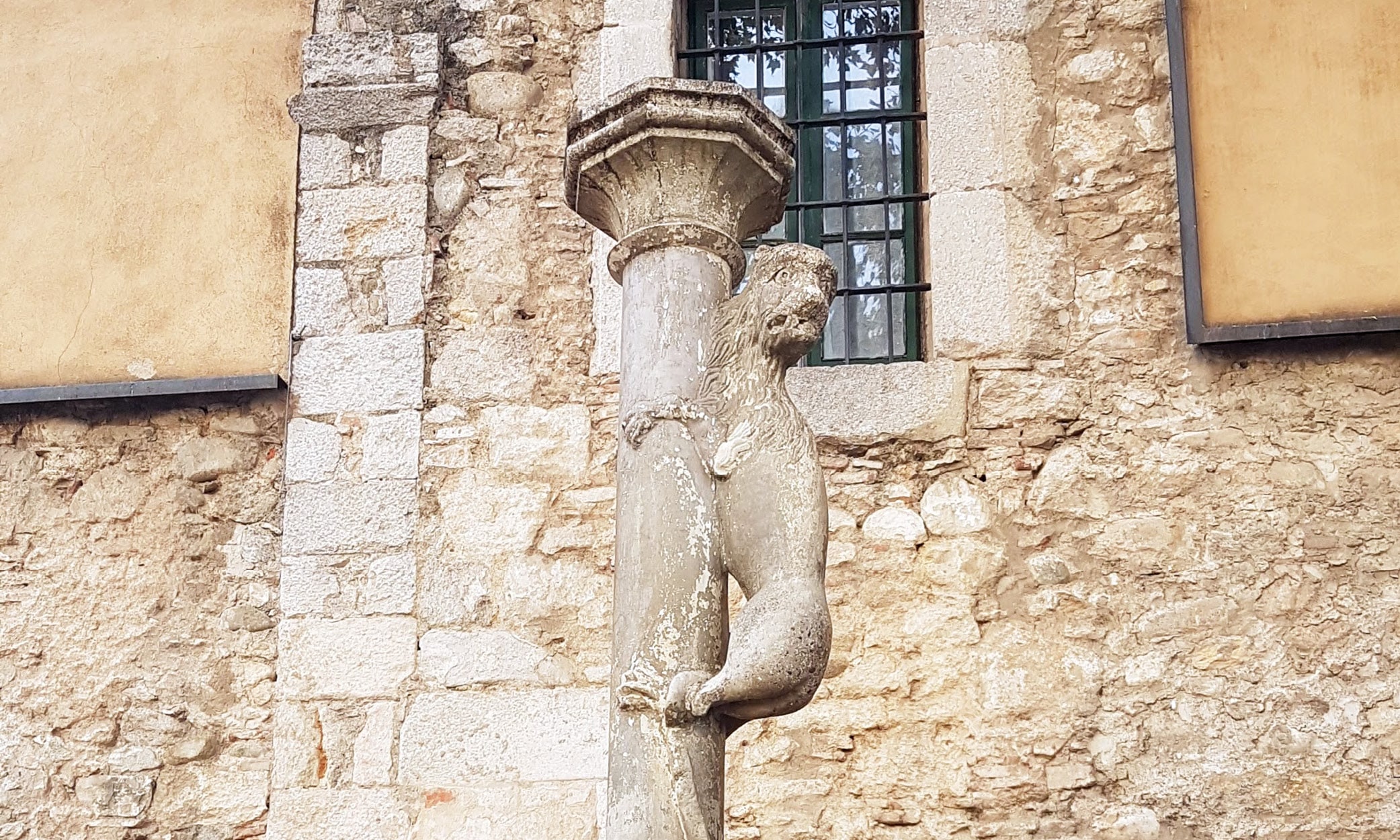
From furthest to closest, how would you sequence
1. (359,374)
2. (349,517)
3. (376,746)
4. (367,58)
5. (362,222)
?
(367,58) < (362,222) < (359,374) < (349,517) < (376,746)

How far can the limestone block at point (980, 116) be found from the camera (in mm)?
5000

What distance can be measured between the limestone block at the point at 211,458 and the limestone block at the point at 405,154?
98 centimetres

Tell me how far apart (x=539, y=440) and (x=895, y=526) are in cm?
111

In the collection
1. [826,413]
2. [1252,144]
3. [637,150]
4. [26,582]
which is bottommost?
[26,582]

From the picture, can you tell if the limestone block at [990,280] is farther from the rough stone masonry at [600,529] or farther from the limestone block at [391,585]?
the limestone block at [391,585]

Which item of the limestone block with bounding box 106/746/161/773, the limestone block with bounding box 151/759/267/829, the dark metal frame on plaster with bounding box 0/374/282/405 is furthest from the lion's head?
the limestone block with bounding box 106/746/161/773

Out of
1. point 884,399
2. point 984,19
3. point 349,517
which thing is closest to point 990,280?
point 884,399

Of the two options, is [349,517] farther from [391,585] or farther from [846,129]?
[846,129]

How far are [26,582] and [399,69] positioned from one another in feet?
6.61

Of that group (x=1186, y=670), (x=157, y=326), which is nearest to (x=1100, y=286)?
(x=1186, y=670)

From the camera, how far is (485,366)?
5.05 m

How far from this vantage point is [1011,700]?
4527 millimetres

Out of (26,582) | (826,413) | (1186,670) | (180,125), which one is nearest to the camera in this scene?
(1186,670)

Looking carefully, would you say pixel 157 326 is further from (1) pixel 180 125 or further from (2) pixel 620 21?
(2) pixel 620 21
